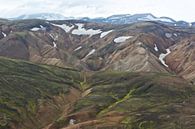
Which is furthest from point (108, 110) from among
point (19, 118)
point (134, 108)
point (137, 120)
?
point (19, 118)

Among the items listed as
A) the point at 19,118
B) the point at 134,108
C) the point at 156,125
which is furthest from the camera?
the point at 134,108

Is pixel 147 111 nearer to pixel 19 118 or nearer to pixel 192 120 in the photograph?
pixel 192 120

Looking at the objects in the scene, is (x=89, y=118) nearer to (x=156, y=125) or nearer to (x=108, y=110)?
(x=108, y=110)

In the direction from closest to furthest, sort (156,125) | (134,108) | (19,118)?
1. (156,125)
2. (19,118)
3. (134,108)

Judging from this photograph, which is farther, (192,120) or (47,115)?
(47,115)

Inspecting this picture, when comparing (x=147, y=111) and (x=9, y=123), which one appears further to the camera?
(x=147, y=111)

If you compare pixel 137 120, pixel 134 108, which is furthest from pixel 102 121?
pixel 134 108

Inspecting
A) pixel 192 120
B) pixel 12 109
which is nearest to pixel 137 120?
pixel 192 120

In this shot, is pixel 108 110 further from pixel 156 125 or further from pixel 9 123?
pixel 9 123
